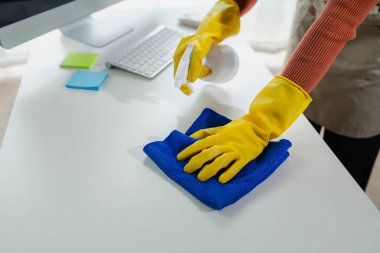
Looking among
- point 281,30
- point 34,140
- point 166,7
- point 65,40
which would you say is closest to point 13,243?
point 34,140

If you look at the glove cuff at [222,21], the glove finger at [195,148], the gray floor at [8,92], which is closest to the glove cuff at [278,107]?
the glove finger at [195,148]

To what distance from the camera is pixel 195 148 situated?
644mm

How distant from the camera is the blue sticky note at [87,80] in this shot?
34.3 inches

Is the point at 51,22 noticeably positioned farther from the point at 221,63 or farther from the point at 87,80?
the point at 221,63

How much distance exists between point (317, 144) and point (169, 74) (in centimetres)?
42

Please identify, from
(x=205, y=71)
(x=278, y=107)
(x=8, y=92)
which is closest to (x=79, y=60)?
(x=205, y=71)

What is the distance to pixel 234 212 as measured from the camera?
578 millimetres

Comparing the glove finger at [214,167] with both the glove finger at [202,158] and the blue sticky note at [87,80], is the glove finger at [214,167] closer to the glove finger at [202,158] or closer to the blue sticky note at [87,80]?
the glove finger at [202,158]

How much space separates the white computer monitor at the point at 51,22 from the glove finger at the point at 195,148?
489 millimetres

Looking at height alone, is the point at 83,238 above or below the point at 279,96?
below

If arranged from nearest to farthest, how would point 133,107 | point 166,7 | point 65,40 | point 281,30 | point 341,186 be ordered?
1. point 341,186
2. point 133,107
3. point 65,40
4. point 166,7
5. point 281,30

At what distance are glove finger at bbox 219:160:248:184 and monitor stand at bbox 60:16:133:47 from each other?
63cm

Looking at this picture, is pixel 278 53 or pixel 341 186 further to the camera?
pixel 278 53

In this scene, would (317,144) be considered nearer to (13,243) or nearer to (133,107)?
(133,107)
